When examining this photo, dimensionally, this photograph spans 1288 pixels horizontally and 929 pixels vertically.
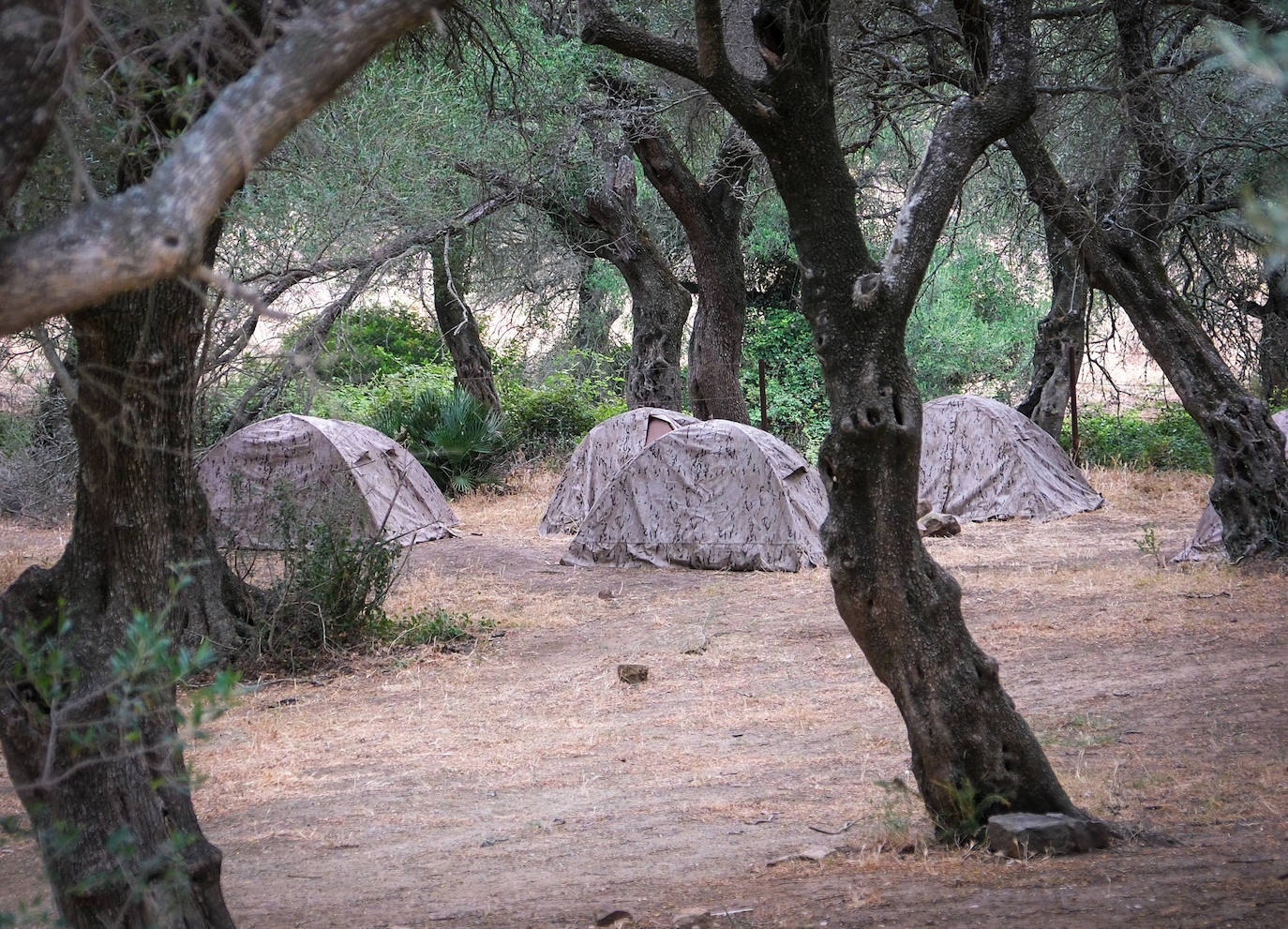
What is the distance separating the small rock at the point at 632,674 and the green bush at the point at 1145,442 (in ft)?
40.1

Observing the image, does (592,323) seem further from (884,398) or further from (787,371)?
(884,398)

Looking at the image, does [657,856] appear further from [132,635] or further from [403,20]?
[403,20]

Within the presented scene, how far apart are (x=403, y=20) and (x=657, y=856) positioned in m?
3.47

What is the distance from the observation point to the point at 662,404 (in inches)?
→ 654

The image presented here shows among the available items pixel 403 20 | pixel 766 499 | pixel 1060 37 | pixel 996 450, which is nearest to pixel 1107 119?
pixel 1060 37

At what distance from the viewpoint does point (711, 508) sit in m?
12.6

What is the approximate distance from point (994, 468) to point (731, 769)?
10.7 m

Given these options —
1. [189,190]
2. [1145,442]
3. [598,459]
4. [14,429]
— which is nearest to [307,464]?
[598,459]

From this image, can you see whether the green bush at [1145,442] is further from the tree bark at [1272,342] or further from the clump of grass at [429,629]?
the clump of grass at [429,629]

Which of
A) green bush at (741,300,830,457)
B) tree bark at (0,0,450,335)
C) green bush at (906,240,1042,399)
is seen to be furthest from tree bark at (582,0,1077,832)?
green bush at (906,240,1042,399)

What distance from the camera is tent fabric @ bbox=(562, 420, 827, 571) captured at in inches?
481

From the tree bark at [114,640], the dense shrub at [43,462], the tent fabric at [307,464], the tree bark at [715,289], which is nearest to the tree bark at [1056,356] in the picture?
the tree bark at [715,289]

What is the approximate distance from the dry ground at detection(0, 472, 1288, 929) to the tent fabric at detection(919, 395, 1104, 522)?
4522mm

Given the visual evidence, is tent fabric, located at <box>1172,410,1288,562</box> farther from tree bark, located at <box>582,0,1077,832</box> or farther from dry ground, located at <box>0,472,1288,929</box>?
tree bark, located at <box>582,0,1077,832</box>
